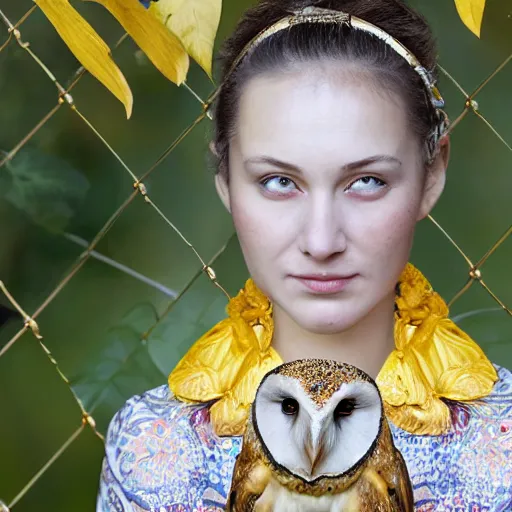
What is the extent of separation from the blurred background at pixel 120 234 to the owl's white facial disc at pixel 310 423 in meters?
0.49

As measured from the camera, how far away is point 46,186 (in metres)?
1.31

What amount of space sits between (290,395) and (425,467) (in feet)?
0.79

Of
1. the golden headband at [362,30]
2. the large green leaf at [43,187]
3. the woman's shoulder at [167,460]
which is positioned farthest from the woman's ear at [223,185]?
the large green leaf at [43,187]

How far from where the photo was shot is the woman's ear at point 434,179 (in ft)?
3.22

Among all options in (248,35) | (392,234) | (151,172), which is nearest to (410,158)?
(392,234)

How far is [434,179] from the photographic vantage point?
0.99 metres

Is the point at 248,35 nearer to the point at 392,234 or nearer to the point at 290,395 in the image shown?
the point at 392,234

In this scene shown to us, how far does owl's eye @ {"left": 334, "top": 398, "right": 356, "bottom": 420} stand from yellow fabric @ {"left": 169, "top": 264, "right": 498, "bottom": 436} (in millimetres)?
176

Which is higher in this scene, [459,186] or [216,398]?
[459,186]

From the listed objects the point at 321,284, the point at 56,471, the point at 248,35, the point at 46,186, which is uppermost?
the point at 248,35

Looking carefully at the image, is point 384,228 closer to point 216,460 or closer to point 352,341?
point 352,341

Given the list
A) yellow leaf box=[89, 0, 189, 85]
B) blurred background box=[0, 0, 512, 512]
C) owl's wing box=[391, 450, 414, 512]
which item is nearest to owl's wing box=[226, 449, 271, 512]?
owl's wing box=[391, 450, 414, 512]

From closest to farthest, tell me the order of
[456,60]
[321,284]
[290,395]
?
[290,395]
[321,284]
[456,60]

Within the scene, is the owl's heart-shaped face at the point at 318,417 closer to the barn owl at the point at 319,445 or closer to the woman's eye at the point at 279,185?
the barn owl at the point at 319,445
